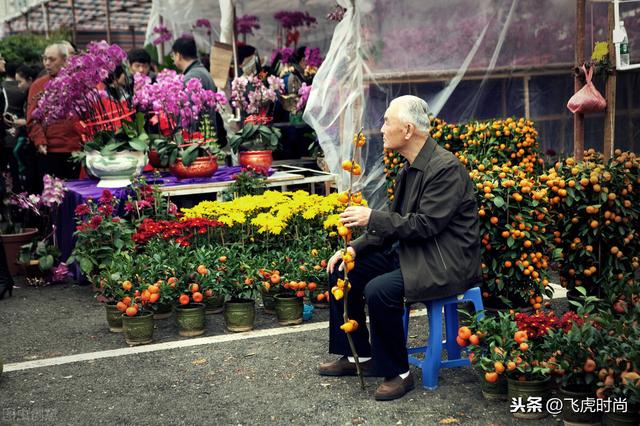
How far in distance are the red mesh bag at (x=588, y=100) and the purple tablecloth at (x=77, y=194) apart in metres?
A: 3.21

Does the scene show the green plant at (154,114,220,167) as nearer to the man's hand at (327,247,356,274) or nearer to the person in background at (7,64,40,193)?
the person in background at (7,64,40,193)

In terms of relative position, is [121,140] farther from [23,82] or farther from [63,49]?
[23,82]

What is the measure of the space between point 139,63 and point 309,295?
5395mm

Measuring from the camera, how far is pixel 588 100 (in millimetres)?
6250

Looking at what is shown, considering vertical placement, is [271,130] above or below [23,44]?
below

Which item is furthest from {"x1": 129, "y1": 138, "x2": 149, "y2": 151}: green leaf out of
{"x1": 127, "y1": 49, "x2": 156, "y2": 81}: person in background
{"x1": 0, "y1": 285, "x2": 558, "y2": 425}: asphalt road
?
{"x1": 127, "y1": 49, "x2": 156, "y2": 81}: person in background

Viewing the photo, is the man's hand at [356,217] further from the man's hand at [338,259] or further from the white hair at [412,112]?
the white hair at [412,112]

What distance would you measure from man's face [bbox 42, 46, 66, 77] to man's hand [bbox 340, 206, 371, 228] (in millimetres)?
5049

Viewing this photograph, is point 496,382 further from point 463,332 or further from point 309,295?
point 309,295

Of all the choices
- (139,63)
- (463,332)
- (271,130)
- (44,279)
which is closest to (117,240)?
(44,279)

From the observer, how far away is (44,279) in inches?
300

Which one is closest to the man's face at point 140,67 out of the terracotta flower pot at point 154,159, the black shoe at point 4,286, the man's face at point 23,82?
the man's face at point 23,82

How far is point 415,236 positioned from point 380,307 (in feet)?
1.32

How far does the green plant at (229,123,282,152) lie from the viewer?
808cm
